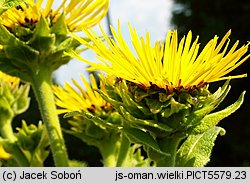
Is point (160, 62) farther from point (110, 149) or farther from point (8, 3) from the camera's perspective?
point (110, 149)

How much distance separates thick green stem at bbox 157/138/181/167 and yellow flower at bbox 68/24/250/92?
4.3 inches

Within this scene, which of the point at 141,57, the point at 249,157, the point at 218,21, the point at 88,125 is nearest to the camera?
the point at 141,57

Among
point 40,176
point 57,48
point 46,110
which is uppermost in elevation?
point 57,48

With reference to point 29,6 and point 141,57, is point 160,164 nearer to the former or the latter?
point 141,57

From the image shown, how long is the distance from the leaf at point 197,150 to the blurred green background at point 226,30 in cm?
692

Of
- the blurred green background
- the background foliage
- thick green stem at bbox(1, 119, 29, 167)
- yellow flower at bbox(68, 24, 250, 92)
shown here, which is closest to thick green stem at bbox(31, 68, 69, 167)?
thick green stem at bbox(1, 119, 29, 167)

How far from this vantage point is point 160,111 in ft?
3.03

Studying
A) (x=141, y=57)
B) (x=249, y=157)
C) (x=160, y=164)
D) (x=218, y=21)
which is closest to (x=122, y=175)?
(x=160, y=164)

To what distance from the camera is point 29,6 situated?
1.06m

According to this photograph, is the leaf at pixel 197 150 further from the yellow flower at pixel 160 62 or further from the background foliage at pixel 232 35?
the background foliage at pixel 232 35

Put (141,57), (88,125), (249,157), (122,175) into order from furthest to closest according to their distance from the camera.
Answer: (249,157), (88,125), (122,175), (141,57)

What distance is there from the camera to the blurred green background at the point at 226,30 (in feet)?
28.8

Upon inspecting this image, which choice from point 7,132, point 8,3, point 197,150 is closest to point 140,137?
point 197,150

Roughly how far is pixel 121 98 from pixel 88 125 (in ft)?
1.13
